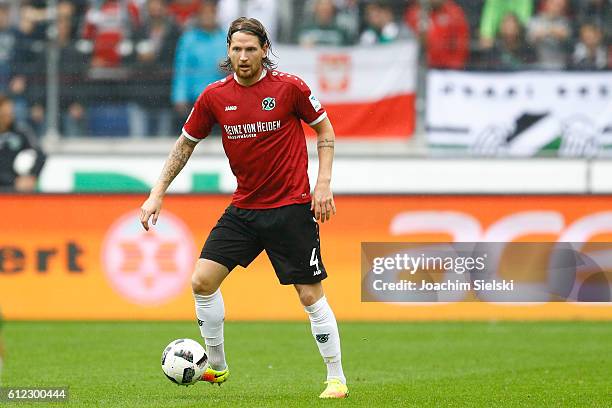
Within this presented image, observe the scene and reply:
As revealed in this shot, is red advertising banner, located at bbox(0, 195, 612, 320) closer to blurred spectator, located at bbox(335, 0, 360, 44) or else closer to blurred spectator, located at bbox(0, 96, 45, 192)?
blurred spectator, located at bbox(0, 96, 45, 192)

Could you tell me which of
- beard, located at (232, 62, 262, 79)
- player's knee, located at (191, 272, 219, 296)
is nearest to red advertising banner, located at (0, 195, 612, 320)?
player's knee, located at (191, 272, 219, 296)

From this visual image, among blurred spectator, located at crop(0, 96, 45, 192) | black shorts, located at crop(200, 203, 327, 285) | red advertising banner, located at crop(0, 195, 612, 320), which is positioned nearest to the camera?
black shorts, located at crop(200, 203, 327, 285)

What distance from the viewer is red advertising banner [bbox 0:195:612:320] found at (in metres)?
13.7

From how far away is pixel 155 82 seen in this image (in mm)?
16047

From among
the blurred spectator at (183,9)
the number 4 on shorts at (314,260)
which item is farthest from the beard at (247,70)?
the blurred spectator at (183,9)

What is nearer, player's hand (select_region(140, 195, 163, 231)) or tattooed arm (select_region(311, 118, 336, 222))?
tattooed arm (select_region(311, 118, 336, 222))

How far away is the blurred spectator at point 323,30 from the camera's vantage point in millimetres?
15898

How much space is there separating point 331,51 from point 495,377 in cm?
758

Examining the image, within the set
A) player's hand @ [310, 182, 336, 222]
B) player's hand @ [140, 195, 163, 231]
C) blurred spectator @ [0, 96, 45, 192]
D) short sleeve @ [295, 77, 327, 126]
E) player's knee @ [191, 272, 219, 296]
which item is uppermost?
short sleeve @ [295, 77, 327, 126]

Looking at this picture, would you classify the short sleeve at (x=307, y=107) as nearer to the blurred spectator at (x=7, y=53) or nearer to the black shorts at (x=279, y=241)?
the black shorts at (x=279, y=241)

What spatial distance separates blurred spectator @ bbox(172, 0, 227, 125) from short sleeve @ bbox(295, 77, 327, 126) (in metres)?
8.17

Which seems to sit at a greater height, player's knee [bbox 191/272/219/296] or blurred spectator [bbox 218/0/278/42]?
blurred spectator [bbox 218/0/278/42]

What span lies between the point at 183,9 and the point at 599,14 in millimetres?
5547

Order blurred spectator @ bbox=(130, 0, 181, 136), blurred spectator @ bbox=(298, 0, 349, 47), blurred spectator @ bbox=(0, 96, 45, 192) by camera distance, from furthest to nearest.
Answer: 1. blurred spectator @ bbox=(130, 0, 181, 136)
2. blurred spectator @ bbox=(298, 0, 349, 47)
3. blurred spectator @ bbox=(0, 96, 45, 192)
